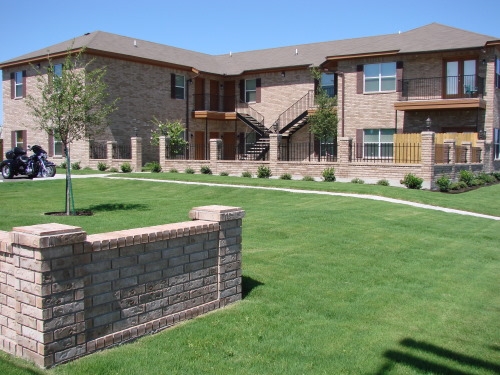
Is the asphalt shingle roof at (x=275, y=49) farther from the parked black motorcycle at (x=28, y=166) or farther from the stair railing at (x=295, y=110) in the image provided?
the parked black motorcycle at (x=28, y=166)

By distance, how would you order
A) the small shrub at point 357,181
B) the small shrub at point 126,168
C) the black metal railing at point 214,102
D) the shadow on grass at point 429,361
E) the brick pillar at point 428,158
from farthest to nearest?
1. the black metal railing at point 214,102
2. the small shrub at point 126,168
3. the small shrub at point 357,181
4. the brick pillar at point 428,158
5. the shadow on grass at point 429,361

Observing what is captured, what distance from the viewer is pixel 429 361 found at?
210 inches

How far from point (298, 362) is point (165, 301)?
1.63 meters

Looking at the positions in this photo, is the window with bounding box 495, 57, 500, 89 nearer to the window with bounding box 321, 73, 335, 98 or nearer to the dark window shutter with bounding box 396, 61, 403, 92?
the dark window shutter with bounding box 396, 61, 403, 92

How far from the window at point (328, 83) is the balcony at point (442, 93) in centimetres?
510

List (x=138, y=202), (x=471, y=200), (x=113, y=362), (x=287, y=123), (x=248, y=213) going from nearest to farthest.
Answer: (x=113, y=362) → (x=248, y=213) → (x=138, y=202) → (x=471, y=200) → (x=287, y=123)

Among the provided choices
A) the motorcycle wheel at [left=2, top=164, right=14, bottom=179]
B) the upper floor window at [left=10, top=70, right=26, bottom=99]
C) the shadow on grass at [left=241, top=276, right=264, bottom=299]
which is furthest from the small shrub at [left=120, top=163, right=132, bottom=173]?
the shadow on grass at [left=241, top=276, right=264, bottom=299]

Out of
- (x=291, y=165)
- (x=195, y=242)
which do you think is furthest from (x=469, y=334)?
(x=291, y=165)

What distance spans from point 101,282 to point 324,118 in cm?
2816

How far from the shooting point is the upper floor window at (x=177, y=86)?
3591 centimetres

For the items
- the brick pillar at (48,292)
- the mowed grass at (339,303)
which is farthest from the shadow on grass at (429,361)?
the brick pillar at (48,292)

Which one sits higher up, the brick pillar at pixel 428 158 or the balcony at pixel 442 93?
the balcony at pixel 442 93

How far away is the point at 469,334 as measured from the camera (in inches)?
242

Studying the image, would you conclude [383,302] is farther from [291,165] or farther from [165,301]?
[291,165]
